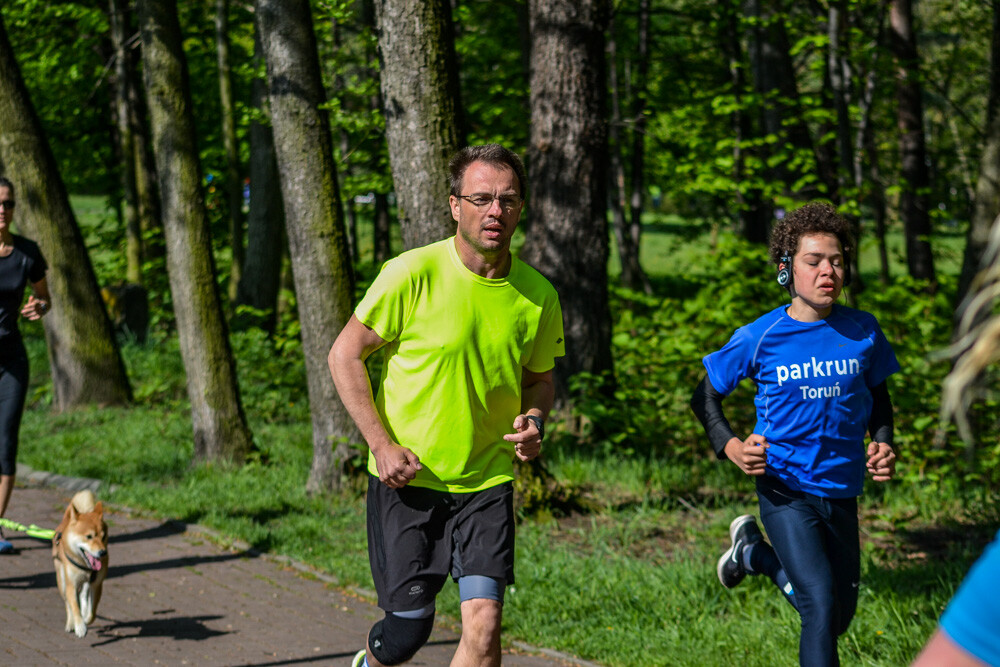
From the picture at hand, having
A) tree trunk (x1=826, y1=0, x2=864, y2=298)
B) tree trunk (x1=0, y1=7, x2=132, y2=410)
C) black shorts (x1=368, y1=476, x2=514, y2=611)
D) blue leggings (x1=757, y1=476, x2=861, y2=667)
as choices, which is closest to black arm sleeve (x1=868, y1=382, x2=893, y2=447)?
blue leggings (x1=757, y1=476, x2=861, y2=667)

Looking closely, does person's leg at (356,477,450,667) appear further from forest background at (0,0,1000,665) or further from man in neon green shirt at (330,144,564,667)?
forest background at (0,0,1000,665)

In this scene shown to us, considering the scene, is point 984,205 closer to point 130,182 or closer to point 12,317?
point 12,317

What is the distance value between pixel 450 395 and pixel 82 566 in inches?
110

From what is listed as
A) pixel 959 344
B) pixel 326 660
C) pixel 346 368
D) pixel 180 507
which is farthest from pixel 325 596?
pixel 959 344

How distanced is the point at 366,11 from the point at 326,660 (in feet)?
47.9

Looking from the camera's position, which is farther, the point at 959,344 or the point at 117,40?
the point at 117,40

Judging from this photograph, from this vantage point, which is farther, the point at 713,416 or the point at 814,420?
the point at 713,416

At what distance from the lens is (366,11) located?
18438 mm

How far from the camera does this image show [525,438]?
413cm

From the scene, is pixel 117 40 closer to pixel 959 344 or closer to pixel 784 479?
pixel 784 479

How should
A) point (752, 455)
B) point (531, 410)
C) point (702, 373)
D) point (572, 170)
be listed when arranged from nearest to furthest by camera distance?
1. point (531, 410)
2. point (752, 455)
3. point (572, 170)
4. point (702, 373)

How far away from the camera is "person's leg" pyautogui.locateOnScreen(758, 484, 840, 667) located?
14.3ft

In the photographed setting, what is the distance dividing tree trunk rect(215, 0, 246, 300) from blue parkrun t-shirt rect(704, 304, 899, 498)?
13.9 meters

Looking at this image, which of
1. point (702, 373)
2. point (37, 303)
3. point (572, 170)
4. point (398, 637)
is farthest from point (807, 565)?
point (702, 373)
